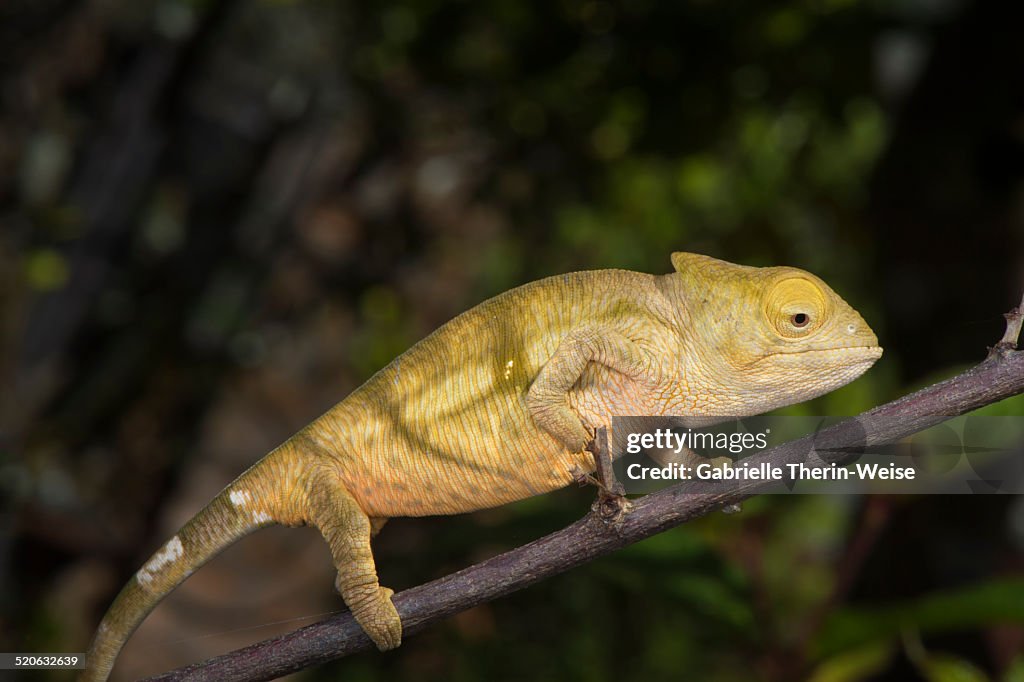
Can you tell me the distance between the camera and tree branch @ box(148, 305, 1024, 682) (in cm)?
62

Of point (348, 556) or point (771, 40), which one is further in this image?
point (771, 40)

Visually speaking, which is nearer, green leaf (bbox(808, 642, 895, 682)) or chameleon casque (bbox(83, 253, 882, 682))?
chameleon casque (bbox(83, 253, 882, 682))

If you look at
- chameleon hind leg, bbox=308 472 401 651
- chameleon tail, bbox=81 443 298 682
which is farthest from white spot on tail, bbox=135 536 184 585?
chameleon hind leg, bbox=308 472 401 651

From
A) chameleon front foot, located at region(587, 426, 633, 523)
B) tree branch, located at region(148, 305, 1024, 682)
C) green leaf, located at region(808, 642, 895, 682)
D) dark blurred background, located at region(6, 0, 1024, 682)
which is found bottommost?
green leaf, located at region(808, 642, 895, 682)

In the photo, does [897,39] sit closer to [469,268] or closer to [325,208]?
[469,268]

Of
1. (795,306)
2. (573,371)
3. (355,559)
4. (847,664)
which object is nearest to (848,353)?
(795,306)

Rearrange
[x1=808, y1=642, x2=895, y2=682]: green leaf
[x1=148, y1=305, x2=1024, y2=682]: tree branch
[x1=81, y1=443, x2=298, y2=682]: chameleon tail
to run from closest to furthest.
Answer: [x1=148, y1=305, x2=1024, y2=682]: tree branch
[x1=81, y1=443, x2=298, y2=682]: chameleon tail
[x1=808, y1=642, x2=895, y2=682]: green leaf

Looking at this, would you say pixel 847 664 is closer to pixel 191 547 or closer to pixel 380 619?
pixel 380 619

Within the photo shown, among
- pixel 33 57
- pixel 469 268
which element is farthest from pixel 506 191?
pixel 33 57

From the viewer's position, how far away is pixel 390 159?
7.04 feet

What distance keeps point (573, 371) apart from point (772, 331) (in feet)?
0.50

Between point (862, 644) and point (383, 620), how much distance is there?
794 mm

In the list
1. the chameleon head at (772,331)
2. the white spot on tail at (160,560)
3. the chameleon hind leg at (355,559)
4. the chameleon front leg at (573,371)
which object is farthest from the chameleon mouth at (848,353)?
the white spot on tail at (160,560)

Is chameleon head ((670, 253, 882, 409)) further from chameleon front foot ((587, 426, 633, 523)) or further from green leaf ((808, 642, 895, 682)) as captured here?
green leaf ((808, 642, 895, 682))
